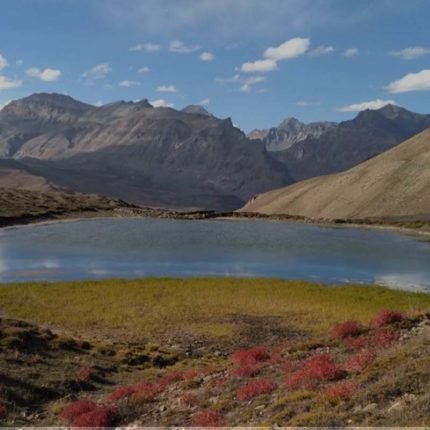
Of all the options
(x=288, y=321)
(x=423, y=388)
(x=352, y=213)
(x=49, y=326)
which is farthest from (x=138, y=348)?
(x=352, y=213)

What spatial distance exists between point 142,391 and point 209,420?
6.10 m

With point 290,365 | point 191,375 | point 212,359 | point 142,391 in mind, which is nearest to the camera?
point 142,391

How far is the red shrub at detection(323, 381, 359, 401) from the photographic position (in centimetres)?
1769

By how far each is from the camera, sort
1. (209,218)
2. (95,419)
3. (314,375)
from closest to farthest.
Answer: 1. (95,419)
2. (314,375)
3. (209,218)

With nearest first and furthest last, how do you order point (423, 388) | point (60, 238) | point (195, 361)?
point (423, 388) → point (195, 361) → point (60, 238)

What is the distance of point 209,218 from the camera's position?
628 feet

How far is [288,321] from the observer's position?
44.6m

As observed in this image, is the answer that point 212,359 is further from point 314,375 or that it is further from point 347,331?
point 314,375

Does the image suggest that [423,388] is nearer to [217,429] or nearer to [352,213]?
[217,429]

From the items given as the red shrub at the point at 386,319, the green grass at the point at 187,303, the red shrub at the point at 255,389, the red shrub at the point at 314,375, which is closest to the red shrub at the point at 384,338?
the red shrub at the point at 386,319

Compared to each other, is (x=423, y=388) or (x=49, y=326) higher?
(x=423, y=388)

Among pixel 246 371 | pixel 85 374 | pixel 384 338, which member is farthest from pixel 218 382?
pixel 384 338

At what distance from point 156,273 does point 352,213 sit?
136 meters

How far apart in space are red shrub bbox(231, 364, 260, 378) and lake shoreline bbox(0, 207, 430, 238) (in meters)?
115
